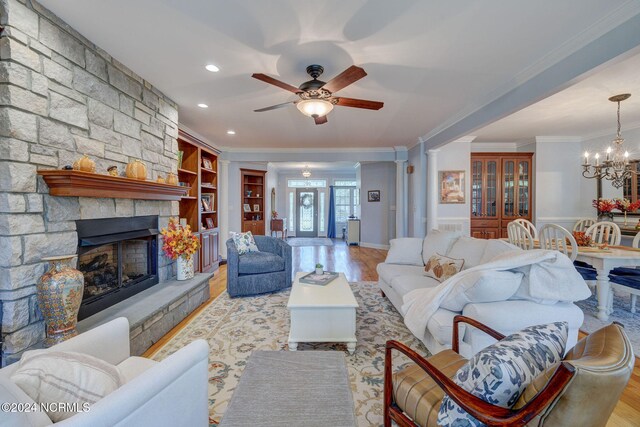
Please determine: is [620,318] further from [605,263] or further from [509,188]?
[509,188]

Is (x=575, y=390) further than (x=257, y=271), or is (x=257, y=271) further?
(x=257, y=271)

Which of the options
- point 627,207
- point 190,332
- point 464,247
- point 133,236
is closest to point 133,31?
point 133,236

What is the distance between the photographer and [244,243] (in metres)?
3.96

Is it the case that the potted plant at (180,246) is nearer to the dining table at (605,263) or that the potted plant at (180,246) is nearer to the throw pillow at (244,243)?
the throw pillow at (244,243)

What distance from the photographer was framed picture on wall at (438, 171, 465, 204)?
17.6ft

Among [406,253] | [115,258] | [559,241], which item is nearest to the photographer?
[115,258]

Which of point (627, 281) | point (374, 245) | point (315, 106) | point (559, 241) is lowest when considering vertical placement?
point (374, 245)

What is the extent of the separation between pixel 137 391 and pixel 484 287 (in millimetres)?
1869

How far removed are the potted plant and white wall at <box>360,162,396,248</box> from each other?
545 centimetres

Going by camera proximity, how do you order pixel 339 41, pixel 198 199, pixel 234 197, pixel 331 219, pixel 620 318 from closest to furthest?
1. pixel 339 41
2. pixel 620 318
3. pixel 198 199
4. pixel 234 197
5. pixel 331 219

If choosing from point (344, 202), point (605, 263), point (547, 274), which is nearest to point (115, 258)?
point (547, 274)

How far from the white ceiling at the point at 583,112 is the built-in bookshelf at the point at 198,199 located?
5069 mm

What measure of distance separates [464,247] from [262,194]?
576cm

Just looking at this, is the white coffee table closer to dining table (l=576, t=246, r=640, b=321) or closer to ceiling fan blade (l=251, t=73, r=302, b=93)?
ceiling fan blade (l=251, t=73, r=302, b=93)
